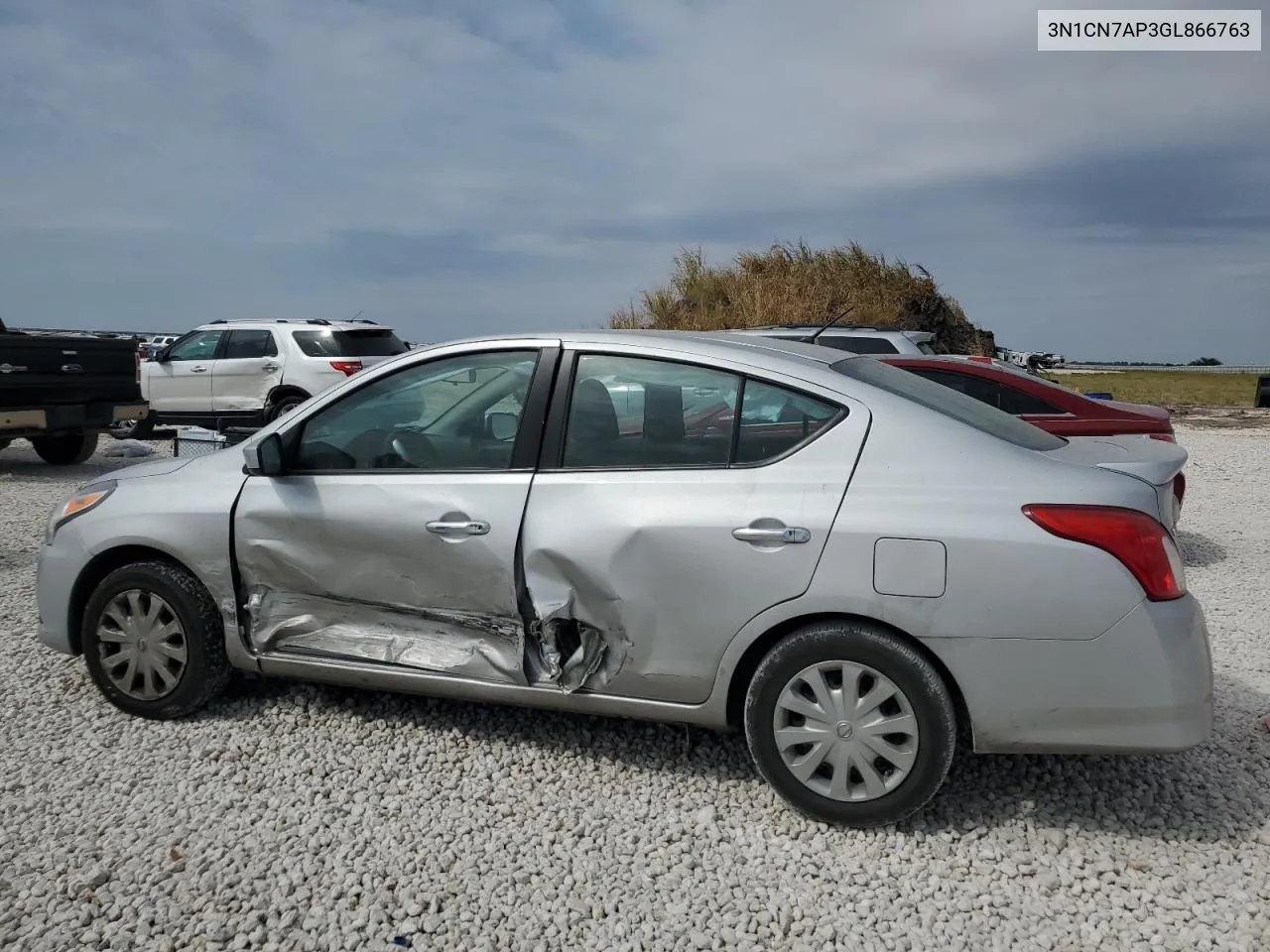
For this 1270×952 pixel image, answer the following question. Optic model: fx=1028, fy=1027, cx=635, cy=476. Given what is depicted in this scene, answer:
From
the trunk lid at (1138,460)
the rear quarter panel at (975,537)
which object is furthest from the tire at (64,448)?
the trunk lid at (1138,460)

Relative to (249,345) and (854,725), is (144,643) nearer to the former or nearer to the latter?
(854,725)

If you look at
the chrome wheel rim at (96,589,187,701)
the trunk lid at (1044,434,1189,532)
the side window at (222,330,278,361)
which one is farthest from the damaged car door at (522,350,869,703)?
the side window at (222,330,278,361)

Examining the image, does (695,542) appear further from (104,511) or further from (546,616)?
(104,511)

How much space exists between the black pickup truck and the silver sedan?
7.97 metres

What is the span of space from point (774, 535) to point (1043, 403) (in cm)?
530

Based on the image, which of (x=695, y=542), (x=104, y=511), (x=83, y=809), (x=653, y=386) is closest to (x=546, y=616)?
(x=695, y=542)

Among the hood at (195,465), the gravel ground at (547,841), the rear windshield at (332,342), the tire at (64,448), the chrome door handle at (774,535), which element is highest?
the rear windshield at (332,342)

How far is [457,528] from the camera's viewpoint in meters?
3.79

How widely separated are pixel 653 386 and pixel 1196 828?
239 cm

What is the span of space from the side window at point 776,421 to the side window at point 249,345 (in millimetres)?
12728

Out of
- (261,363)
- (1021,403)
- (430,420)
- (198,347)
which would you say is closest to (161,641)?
(430,420)

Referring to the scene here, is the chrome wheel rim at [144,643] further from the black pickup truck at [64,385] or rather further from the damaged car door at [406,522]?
the black pickup truck at [64,385]

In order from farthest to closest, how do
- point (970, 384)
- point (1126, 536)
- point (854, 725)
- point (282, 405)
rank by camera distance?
point (282, 405) < point (970, 384) < point (854, 725) < point (1126, 536)

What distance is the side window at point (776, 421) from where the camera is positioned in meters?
3.52
